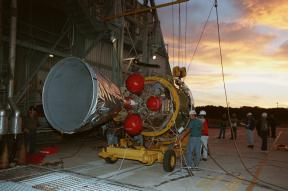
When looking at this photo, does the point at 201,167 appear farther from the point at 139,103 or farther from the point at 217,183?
the point at 139,103

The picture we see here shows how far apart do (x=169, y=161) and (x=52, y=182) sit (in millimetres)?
3289

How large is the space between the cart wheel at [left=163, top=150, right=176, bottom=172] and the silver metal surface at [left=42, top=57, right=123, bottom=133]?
2633mm

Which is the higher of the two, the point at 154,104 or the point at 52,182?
the point at 154,104

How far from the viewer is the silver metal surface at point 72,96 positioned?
6.17 metres

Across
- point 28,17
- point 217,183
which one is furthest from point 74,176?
point 28,17

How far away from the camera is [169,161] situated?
859 centimetres

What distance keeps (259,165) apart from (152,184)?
4.68 meters

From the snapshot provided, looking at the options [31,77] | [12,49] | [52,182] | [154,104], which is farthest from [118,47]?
[52,182]

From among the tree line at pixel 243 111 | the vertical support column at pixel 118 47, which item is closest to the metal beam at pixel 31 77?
the vertical support column at pixel 118 47

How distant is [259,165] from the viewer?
10391 millimetres

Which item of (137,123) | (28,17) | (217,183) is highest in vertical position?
(28,17)

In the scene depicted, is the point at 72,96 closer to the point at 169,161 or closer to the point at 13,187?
the point at 13,187

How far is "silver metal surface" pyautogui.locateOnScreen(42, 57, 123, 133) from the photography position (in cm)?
617

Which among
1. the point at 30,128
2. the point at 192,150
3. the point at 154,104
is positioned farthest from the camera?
the point at 30,128
